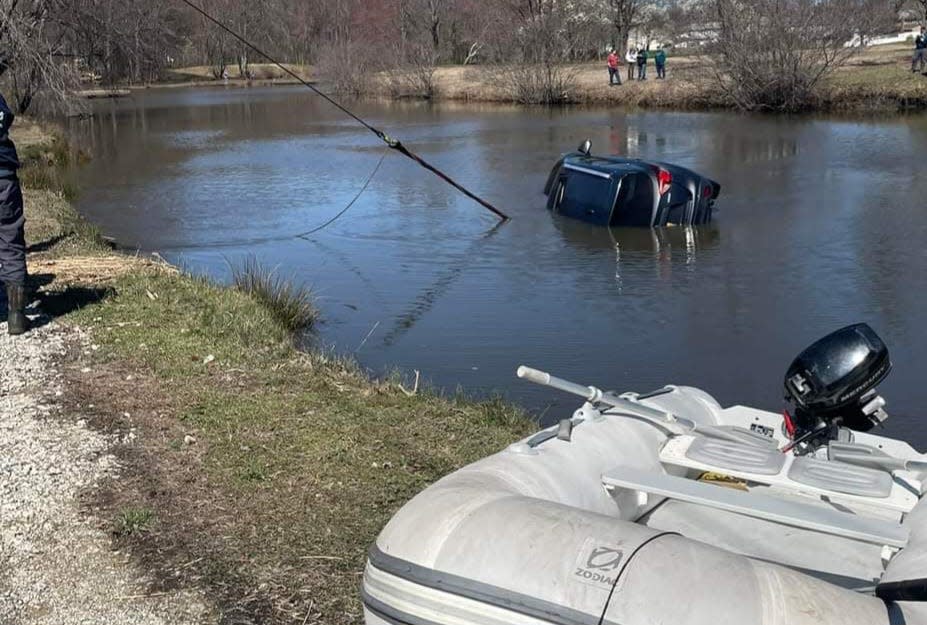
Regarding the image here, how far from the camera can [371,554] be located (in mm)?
3334

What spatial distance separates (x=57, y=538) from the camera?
4691 millimetres

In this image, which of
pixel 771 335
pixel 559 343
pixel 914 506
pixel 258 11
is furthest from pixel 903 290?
pixel 258 11

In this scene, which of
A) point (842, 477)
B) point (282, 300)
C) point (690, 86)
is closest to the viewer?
point (842, 477)

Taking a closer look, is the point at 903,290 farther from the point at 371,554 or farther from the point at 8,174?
the point at 371,554

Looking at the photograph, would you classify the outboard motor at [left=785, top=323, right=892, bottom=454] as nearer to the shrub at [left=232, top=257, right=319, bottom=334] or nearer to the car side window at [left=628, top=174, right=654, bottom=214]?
the shrub at [left=232, top=257, right=319, bottom=334]

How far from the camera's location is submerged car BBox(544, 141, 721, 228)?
15.6m

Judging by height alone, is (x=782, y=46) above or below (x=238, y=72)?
below

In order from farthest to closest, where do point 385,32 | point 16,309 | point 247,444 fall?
point 385,32 → point 16,309 → point 247,444

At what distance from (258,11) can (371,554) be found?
7199 cm

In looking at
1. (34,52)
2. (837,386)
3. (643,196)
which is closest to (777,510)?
(837,386)

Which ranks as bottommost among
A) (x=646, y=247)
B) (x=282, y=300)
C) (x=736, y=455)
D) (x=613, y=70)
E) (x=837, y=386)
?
(x=646, y=247)

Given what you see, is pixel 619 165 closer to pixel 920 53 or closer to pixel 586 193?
pixel 586 193

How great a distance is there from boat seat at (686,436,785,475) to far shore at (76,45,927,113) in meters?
28.1

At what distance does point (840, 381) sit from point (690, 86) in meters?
32.1
